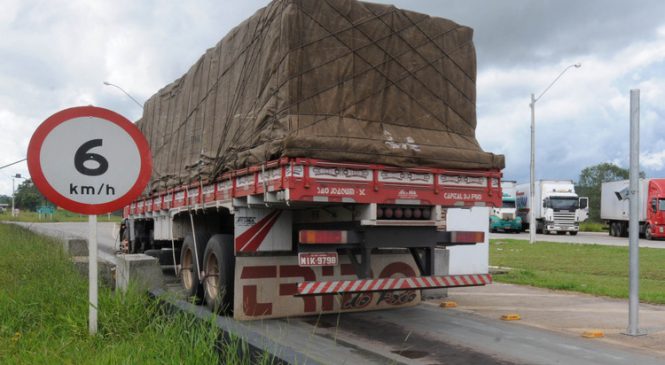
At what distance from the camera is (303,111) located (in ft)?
23.6

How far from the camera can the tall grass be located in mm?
4270

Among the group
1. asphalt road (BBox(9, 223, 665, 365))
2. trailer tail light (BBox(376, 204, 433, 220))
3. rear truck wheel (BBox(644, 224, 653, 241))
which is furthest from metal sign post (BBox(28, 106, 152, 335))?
rear truck wheel (BBox(644, 224, 653, 241))

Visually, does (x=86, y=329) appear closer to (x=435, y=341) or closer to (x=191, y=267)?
(x=435, y=341)

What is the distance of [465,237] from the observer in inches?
319

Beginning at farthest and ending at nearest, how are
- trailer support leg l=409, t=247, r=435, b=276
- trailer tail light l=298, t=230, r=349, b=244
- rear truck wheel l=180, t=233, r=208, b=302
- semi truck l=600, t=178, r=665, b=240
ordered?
semi truck l=600, t=178, r=665, b=240, rear truck wheel l=180, t=233, r=208, b=302, trailer support leg l=409, t=247, r=435, b=276, trailer tail light l=298, t=230, r=349, b=244

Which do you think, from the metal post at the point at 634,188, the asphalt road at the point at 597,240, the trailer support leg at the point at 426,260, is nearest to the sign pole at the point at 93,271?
the trailer support leg at the point at 426,260

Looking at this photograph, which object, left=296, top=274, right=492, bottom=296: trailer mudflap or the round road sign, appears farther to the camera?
left=296, top=274, right=492, bottom=296: trailer mudflap

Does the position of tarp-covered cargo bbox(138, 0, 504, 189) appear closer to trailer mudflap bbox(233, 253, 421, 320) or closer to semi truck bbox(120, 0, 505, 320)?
semi truck bbox(120, 0, 505, 320)

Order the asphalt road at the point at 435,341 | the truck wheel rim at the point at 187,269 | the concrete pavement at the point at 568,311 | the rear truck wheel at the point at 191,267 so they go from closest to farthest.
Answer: the asphalt road at the point at 435,341 → the concrete pavement at the point at 568,311 → the rear truck wheel at the point at 191,267 → the truck wheel rim at the point at 187,269

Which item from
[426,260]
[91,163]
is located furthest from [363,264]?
[91,163]

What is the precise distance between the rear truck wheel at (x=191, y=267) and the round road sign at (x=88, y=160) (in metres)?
3.98

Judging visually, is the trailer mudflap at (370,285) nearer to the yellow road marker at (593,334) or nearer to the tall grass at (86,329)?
the yellow road marker at (593,334)

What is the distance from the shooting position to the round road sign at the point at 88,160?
495cm

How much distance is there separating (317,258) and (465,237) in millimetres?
2086
